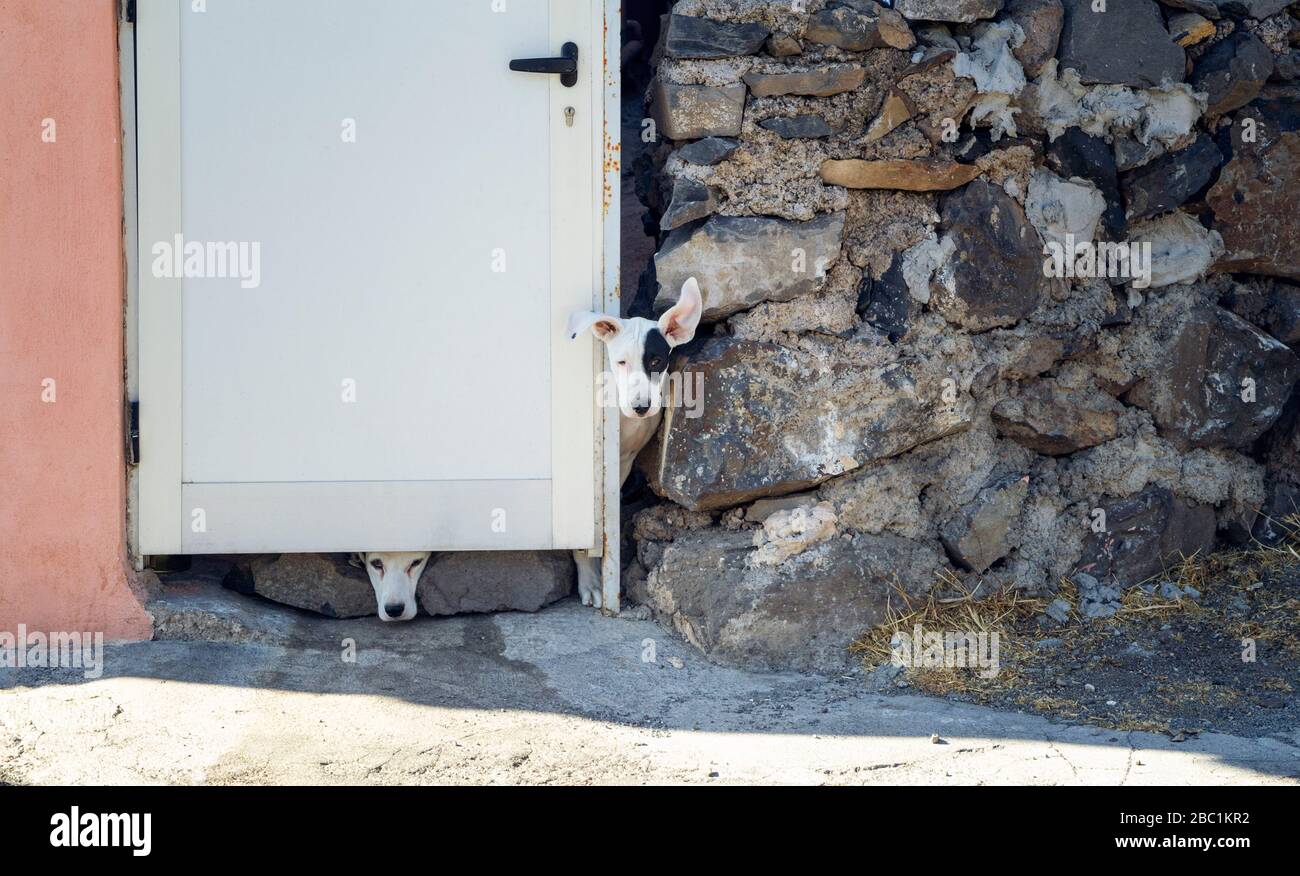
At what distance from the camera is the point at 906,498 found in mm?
4566

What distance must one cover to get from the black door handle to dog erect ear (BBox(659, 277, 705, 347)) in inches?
34.2

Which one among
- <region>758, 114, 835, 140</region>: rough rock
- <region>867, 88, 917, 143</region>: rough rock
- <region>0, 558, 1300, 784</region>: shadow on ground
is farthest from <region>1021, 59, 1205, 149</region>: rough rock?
<region>0, 558, 1300, 784</region>: shadow on ground

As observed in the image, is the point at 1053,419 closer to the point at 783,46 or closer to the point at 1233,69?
the point at 1233,69

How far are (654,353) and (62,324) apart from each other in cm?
209

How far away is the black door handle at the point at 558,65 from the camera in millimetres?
4309

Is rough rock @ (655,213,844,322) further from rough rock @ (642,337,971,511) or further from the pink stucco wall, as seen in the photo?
the pink stucco wall

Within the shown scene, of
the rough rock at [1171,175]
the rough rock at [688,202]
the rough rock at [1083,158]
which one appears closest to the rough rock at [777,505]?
the rough rock at [688,202]

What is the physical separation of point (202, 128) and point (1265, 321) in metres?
4.25

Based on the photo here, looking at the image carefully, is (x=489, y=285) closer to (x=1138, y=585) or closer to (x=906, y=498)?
(x=906, y=498)

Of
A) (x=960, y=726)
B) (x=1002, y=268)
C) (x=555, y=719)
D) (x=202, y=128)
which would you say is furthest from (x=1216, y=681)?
(x=202, y=128)

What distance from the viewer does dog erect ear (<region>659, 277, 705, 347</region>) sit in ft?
14.1

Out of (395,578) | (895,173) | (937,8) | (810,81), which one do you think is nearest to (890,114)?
(895,173)

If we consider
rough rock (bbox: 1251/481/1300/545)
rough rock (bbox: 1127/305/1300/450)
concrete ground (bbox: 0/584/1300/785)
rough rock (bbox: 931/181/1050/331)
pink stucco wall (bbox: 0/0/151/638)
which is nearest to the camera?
concrete ground (bbox: 0/584/1300/785)

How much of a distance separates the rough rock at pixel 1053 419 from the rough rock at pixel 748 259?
939 millimetres
